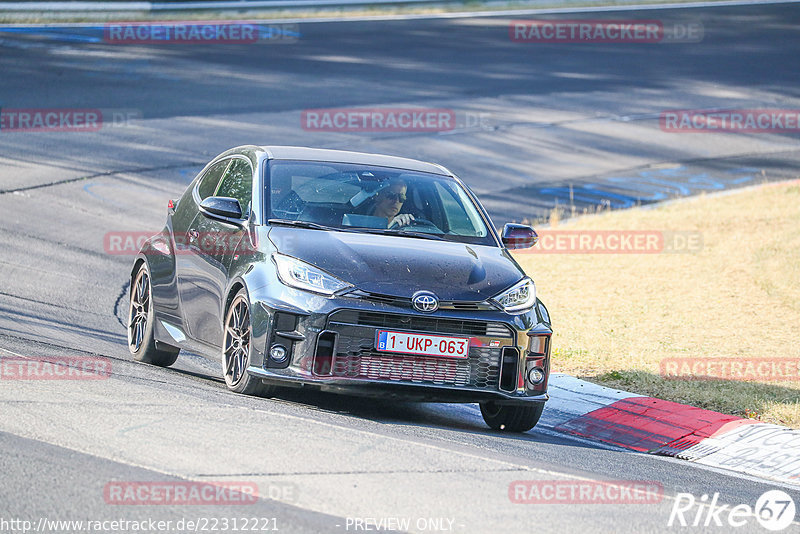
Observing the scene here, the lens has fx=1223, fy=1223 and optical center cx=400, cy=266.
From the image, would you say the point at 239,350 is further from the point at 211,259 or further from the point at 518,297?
the point at 518,297

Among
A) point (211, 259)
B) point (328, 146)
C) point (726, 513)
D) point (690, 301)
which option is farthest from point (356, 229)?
point (328, 146)

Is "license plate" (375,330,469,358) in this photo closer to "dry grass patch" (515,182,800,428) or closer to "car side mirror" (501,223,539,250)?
"car side mirror" (501,223,539,250)

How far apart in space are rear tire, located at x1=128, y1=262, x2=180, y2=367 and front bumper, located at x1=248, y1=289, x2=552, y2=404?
2.10 meters

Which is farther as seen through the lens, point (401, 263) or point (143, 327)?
point (143, 327)

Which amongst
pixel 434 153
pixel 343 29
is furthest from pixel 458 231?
pixel 343 29

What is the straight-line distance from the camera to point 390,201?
8555 millimetres

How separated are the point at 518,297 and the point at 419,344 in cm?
81

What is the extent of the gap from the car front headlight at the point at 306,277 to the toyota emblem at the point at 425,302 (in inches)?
16.2

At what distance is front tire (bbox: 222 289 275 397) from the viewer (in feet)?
→ 24.9

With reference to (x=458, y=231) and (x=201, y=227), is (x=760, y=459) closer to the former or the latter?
(x=458, y=231)

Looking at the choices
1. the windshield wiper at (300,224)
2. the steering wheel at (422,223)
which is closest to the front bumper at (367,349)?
the windshield wiper at (300,224)

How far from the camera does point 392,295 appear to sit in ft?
24.0

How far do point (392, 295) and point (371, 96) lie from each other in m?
18.3

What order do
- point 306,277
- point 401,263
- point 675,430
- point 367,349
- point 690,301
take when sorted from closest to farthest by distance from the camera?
point 367,349 → point 306,277 → point 401,263 → point 675,430 → point 690,301
